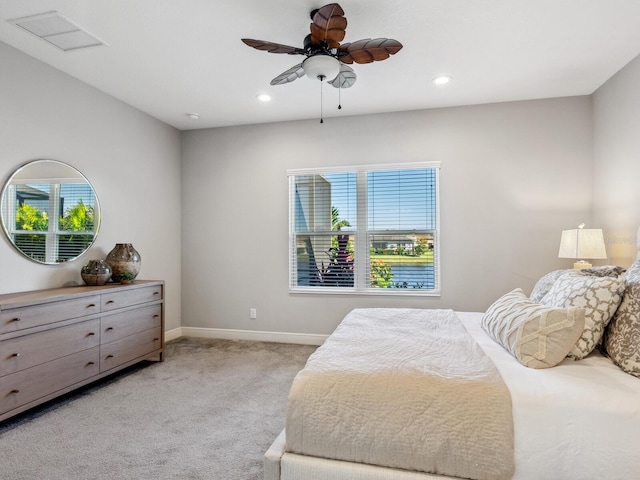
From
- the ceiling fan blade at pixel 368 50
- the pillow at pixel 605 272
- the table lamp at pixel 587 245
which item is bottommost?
the pillow at pixel 605 272

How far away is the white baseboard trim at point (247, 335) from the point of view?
14.2 ft

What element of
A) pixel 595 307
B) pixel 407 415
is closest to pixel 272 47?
pixel 407 415

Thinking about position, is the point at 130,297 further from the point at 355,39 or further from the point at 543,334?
the point at 543,334

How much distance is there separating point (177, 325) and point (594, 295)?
175 inches

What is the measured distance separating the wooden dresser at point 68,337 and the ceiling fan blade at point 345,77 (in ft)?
8.40

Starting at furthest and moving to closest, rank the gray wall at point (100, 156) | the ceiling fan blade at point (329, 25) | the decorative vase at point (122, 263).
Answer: the decorative vase at point (122, 263), the gray wall at point (100, 156), the ceiling fan blade at point (329, 25)

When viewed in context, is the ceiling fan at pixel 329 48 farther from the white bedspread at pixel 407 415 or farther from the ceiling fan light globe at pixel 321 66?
the white bedspread at pixel 407 415

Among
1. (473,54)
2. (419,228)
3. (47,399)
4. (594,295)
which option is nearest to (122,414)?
(47,399)

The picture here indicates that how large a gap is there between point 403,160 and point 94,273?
3.36 meters

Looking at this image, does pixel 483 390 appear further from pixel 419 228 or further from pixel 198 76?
pixel 198 76

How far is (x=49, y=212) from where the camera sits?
3.10 meters

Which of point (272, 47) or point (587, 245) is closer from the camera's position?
point (272, 47)

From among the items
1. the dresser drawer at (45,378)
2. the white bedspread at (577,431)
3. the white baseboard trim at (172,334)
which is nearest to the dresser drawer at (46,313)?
the dresser drawer at (45,378)

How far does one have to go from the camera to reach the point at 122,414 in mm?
2553
